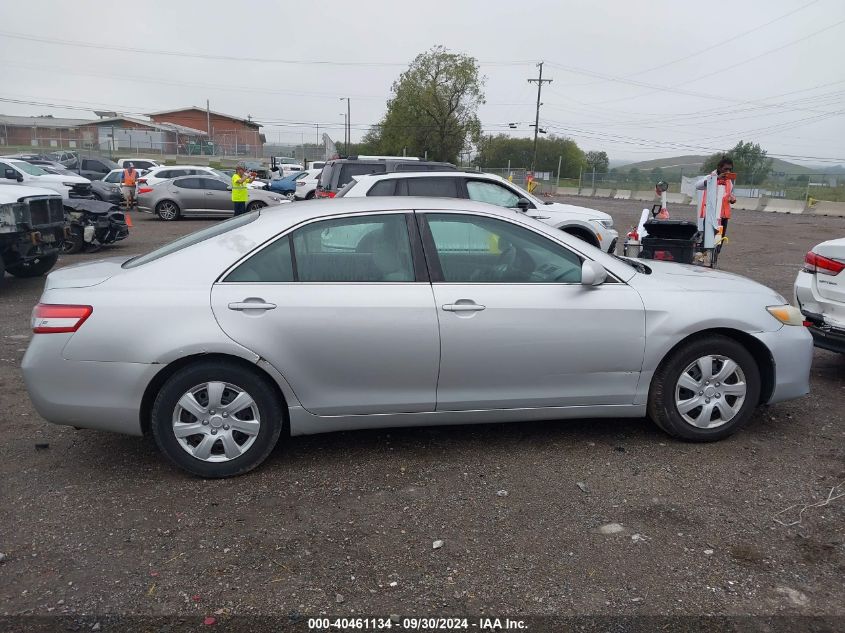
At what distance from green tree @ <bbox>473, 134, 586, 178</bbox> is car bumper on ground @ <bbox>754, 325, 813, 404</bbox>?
75.5 m

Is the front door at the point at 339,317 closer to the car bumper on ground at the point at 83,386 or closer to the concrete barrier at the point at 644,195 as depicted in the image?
the car bumper on ground at the point at 83,386

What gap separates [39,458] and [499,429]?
9.78 ft

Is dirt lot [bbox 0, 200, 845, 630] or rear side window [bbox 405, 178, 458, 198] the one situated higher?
rear side window [bbox 405, 178, 458, 198]

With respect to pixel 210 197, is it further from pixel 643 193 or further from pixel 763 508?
pixel 643 193

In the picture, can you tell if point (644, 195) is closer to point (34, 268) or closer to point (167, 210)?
point (167, 210)

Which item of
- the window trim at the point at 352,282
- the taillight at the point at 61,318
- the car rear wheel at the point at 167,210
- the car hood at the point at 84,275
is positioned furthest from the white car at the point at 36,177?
the window trim at the point at 352,282

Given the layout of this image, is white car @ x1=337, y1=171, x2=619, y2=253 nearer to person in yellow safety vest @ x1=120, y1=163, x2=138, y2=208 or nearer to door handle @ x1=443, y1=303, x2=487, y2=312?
door handle @ x1=443, y1=303, x2=487, y2=312

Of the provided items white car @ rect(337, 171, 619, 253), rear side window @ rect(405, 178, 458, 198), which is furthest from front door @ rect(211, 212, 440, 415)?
rear side window @ rect(405, 178, 458, 198)

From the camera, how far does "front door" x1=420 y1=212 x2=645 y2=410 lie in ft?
13.2

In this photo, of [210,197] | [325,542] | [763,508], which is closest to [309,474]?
[325,542]

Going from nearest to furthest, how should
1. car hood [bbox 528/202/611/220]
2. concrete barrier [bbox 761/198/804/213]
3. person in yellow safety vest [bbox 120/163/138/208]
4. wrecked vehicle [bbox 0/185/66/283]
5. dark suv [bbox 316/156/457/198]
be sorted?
wrecked vehicle [bbox 0/185/66/283] < car hood [bbox 528/202/611/220] < dark suv [bbox 316/156/457/198] < person in yellow safety vest [bbox 120/163/138/208] < concrete barrier [bbox 761/198/804/213]

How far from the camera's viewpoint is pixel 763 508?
11.9 feet

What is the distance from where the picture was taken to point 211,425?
386cm

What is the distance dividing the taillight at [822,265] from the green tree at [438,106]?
2528 inches
